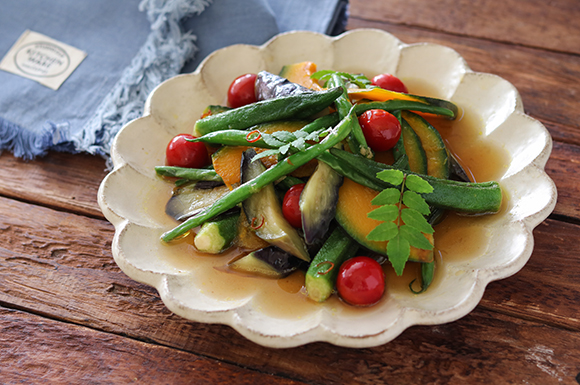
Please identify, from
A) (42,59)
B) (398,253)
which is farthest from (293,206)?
(42,59)

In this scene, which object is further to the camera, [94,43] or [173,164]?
[94,43]

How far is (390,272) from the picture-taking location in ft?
7.34

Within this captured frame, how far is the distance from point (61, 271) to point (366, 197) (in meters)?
1.70

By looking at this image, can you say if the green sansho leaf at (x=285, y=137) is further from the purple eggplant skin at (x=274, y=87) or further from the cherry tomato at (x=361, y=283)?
the cherry tomato at (x=361, y=283)

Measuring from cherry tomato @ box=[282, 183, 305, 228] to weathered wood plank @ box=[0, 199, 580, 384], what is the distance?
0.59 m

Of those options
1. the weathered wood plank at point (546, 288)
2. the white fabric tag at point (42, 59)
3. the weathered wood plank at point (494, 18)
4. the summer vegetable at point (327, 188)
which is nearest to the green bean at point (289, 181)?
the summer vegetable at point (327, 188)

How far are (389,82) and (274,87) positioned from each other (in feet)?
2.40

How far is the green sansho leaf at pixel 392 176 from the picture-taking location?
83.5 inches

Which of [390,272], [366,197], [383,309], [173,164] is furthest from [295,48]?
[383,309]

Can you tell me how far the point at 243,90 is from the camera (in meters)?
2.93

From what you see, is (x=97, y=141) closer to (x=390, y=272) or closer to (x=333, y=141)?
(x=333, y=141)

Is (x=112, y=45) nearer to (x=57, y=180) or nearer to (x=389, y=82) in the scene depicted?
(x=57, y=180)

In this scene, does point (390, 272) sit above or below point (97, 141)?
below

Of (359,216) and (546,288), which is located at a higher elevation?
(359,216)
